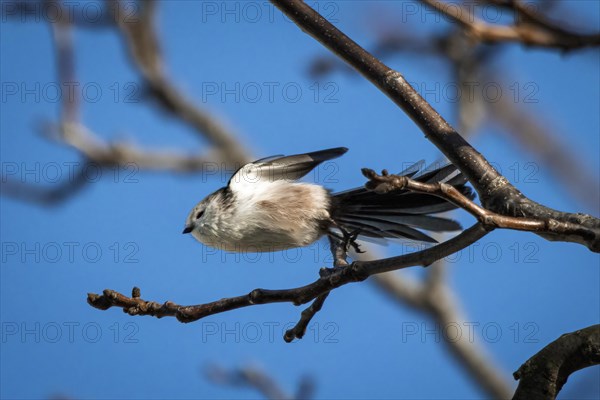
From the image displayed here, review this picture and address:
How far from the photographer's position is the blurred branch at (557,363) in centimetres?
151

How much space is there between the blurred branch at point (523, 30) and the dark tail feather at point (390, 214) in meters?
1.30

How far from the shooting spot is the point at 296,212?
9.18 feet

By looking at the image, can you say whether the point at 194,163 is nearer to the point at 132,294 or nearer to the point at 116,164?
the point at 116,164

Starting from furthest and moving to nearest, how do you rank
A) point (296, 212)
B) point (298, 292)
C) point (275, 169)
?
1. point (275, 169)
2. point (296, 212)
3. point (298, 292)

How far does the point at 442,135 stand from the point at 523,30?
42 cm

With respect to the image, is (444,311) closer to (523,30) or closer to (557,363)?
(557,363)

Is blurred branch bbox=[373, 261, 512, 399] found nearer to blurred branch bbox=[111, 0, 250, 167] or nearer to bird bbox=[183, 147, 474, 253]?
blurred branch bbox=[111, 0, 250, 167]

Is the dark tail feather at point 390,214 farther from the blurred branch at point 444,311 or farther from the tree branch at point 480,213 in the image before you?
the blurred branch at point 444,311

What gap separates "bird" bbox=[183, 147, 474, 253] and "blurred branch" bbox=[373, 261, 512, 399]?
1813mm

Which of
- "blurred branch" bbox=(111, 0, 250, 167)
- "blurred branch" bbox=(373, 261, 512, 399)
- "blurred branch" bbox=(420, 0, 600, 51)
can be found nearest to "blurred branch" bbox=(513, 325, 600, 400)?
"blurred branch" bbox=(420, 0, 600, 51)

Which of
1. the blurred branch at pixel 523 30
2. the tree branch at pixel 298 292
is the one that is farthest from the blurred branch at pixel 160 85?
the blurred branch at pixel 523 30

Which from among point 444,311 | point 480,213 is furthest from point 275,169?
point 444,311

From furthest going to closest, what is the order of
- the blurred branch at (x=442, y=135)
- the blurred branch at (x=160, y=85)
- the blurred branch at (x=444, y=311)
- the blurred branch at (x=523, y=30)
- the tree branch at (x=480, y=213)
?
A: the blurred branch at (x=160, y=85) < the blurred branch at (x=444, y=311) < the blurred branch at (x=442, y=135) < the tree branch at (x=480, y=213) < the blurred branch at (x=523, y=30)

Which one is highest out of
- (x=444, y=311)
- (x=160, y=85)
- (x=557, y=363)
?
(x=160, y=85)
